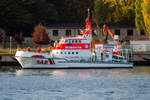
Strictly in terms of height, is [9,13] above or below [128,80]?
above

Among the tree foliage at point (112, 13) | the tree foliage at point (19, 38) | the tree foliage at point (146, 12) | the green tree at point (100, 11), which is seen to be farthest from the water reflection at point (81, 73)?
the green tree at point (100, 11)

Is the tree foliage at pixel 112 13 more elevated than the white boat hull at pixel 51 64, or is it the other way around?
the tree foliage at pixel 112 13

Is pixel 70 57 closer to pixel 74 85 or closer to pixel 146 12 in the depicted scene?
pixel 146 12

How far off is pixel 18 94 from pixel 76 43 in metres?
27.1

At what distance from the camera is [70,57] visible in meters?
70.7

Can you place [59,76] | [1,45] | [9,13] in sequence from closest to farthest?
[59,76], [1,45], [9,13]

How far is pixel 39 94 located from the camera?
44375 mm

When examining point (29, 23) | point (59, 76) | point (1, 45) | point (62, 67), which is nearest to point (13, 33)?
point (29, 23)

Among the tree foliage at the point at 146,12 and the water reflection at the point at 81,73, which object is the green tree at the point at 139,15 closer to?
the tree foliage at the point at 146,12

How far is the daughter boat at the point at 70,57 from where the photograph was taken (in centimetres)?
7025

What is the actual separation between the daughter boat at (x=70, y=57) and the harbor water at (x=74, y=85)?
3.75 metres

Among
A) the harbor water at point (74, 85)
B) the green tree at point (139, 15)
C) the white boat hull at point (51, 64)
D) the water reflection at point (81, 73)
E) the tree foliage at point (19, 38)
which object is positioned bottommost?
the harbor water at point (74, 85)

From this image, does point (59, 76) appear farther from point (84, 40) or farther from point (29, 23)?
point (29, 23)

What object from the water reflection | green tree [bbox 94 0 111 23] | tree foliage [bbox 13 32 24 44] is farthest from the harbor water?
green tree [bbox 94 0 111 23]
